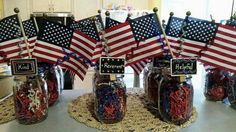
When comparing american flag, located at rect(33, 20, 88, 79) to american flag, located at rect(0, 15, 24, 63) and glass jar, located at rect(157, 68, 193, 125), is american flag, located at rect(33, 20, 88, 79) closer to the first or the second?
american flag, located at rect(0, 15, 24, 63)

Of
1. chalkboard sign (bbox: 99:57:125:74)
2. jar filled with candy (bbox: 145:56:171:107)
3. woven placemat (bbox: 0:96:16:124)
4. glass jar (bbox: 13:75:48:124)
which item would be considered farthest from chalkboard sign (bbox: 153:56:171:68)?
woven placemat (bbox: 0:96:16:124)

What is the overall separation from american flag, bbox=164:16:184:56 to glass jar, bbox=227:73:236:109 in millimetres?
297

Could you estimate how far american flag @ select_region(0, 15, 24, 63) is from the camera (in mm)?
990

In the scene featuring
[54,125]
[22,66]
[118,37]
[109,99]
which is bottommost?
[54,125]

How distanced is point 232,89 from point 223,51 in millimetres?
202

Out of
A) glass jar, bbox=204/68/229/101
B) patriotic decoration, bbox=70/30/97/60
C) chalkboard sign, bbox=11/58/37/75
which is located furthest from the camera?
glass jar, bbox=204/68/229/101

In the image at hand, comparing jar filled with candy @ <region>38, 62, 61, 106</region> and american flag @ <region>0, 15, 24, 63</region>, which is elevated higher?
american flag @ <region>0, 15, 24, 63</region>

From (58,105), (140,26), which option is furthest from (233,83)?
(58,105)

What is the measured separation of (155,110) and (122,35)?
0.37 metres

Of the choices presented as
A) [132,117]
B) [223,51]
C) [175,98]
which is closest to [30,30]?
[132,117]

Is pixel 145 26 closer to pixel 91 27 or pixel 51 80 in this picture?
pixel 91 27

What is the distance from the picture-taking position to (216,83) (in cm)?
123

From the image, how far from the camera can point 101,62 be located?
0.94 m

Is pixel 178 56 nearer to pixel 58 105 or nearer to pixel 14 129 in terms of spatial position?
pixel 58 105
